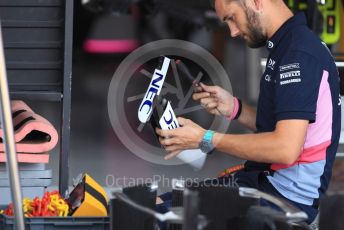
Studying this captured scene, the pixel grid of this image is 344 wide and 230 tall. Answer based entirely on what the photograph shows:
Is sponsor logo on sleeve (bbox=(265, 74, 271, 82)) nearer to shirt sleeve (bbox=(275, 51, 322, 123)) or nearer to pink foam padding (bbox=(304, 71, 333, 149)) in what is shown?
shirt sleeve (bbox=(275, 51, 322, 123))

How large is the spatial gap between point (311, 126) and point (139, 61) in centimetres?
176

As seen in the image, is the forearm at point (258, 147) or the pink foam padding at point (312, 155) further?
the pink foam padding at point (312, 155)

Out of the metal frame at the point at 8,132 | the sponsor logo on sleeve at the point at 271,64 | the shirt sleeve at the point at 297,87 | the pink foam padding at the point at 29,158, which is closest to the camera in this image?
the metal frame at the point at 8,132

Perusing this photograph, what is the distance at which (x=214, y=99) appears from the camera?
14.4ft

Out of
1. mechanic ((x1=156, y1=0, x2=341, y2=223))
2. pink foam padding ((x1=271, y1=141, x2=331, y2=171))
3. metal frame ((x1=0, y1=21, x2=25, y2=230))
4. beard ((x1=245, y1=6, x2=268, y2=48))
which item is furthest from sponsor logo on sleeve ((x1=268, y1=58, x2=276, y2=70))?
metal frame ((x1=0, y1=21, x2=25, y2=230))

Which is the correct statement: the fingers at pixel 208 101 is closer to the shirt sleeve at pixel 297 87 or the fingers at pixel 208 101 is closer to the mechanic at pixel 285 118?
the mechanic at pixel 285 118

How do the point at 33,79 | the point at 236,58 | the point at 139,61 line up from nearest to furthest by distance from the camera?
the point at 33,79 < the point at 139,61 < the point at 236,58

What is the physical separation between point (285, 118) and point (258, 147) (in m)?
0.17

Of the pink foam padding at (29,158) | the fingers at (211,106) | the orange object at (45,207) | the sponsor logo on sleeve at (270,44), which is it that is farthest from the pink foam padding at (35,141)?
the sponsor logo on sleeve at (270,44)

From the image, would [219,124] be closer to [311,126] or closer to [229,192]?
[311,126]

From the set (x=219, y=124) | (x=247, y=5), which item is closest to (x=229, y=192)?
(x=247, y=5)

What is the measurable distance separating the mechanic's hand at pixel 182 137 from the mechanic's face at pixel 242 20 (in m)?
0.46

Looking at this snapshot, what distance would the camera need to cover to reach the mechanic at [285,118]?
3.59 meters

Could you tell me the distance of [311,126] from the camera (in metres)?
3.72
